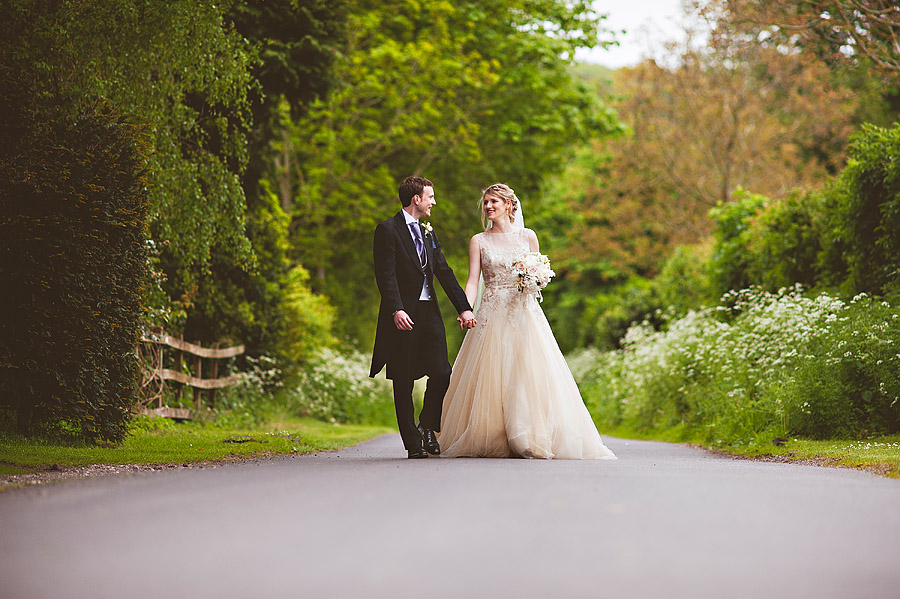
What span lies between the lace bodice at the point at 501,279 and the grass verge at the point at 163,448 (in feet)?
9.71

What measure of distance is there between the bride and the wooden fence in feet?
17.6

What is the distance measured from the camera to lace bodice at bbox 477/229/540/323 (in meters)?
11.4

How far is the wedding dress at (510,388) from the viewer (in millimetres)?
10711

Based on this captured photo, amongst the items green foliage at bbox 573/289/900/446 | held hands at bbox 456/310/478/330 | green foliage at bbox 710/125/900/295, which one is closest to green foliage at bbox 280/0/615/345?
green foliage at bbox 710/125/900/295

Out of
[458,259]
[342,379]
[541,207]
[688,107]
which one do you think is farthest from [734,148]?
[342,379]

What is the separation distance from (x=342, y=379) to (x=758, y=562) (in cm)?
2141

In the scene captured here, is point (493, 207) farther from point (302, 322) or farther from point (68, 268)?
point (302, 322)

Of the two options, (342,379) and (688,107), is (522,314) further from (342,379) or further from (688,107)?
(688,107)

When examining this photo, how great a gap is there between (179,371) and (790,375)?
31.6 feet

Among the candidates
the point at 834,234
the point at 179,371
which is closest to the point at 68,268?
the point at 179,371

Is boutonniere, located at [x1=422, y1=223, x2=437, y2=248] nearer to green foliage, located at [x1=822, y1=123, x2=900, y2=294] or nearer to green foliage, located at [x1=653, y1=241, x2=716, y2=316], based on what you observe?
green foliage, located at [x1=822, y1=123, x2=900, y2=294]

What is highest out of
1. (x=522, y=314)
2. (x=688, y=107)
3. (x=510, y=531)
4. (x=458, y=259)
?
(x=688, y=107)

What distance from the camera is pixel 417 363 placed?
10555 millimetres

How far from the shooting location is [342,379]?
2586 centimetres
